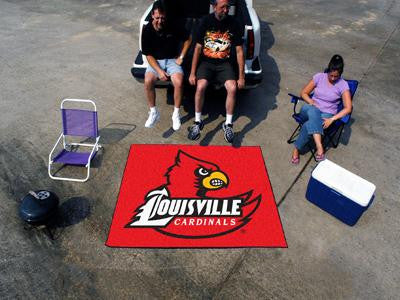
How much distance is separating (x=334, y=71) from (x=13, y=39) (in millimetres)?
7997

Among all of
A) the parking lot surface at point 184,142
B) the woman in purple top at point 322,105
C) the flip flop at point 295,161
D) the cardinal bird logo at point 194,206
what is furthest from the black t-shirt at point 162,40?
the flip flop at point 295,161

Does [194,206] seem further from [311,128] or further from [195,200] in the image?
[311,128]

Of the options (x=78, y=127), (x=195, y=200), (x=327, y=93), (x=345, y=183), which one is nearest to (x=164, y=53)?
(x=78, y=127)

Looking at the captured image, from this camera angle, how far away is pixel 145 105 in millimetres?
5562

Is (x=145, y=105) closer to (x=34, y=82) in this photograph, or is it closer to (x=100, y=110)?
(x=100, y=110)

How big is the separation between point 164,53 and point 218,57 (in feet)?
2.73

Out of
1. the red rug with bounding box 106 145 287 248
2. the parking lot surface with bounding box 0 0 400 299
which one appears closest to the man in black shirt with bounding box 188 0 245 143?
the red rug with bounding box 106 145 287 248

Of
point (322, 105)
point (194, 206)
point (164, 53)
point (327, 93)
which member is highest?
point (164, 53)

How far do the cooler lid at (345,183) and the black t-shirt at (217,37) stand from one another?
7.06 feet

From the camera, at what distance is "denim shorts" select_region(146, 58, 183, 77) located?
469cm

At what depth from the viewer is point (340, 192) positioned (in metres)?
3.52

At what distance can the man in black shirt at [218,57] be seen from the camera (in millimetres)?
4469

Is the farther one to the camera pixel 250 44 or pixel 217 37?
pixel 250 44

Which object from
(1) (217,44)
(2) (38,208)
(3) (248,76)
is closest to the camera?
(2) (38,208)
